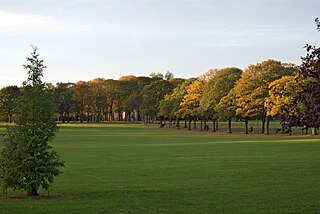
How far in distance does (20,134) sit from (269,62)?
242 ft

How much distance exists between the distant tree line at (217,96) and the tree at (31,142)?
640 mm

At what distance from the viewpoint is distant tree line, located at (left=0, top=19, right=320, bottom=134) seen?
10695 mm

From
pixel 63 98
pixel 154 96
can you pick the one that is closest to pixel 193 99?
pixel 154 96

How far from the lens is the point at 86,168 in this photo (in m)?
27.2

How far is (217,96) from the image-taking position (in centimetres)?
9294

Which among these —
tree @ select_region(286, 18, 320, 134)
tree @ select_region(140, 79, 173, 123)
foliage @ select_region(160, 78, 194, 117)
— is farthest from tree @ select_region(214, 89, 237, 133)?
tree @ select_region(286, 18, 320, 134)

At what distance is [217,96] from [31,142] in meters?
78.0

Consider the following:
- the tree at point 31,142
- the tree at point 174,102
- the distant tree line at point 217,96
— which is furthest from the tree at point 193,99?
the tree at point 31,142

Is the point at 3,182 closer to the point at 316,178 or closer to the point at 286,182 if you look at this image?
the point at 286,182

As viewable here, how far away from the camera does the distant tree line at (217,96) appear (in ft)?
35.1

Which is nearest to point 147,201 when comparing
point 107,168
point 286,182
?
point 286,182

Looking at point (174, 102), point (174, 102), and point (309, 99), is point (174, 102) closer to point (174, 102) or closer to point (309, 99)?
point (174, 102)

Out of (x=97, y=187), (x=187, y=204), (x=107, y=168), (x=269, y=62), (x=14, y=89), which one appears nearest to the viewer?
(x=187, y=204)

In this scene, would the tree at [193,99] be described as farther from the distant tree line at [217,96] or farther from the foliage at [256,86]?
the foliage at [256,86]
